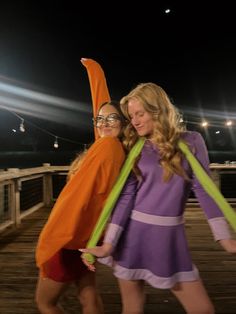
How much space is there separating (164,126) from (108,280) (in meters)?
2.43

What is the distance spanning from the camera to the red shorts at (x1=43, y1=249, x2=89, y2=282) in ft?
5.22

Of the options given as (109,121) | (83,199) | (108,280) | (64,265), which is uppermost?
(109,121)

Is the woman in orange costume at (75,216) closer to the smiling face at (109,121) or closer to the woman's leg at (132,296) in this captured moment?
the smiling face at (109,121)

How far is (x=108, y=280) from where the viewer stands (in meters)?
3.47

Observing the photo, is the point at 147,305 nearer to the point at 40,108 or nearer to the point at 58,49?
the point at 58,49

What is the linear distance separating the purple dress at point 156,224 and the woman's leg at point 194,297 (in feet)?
0.09

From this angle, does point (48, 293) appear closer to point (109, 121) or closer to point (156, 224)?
point (156, 224)

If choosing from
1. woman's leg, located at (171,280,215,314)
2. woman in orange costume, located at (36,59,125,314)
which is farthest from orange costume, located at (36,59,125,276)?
woman's leg, located at (171,280,215,314)

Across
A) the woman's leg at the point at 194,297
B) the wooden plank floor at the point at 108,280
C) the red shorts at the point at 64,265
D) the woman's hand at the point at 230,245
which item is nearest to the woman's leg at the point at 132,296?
the woman's leg at the point at 194,297

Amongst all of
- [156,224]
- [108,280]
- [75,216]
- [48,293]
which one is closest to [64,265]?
[48,293]

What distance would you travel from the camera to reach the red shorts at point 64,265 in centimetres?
159

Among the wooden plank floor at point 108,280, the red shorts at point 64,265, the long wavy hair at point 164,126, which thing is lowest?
the wooden plank floor at point 108,280

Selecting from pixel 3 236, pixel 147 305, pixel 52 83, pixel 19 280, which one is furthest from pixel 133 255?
pixel 52 83

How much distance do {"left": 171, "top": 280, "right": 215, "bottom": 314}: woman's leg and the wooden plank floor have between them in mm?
1504
